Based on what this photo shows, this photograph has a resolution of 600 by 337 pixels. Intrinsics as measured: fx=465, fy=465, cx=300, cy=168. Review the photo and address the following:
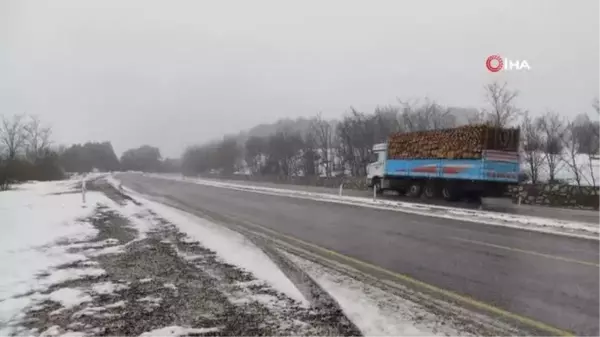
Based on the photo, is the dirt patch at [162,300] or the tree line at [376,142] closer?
the dirt patch at [162,300]

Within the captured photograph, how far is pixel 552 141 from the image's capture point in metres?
46.5

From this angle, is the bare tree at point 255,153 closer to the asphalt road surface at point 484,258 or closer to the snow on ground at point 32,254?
the snow on ground at point 32,254

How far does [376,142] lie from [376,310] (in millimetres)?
58375

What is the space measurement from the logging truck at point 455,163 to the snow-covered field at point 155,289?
47.0 ft

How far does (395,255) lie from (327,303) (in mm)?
3518

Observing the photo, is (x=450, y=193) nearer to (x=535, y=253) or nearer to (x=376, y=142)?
(x=535, y=253)

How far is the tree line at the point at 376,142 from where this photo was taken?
4247 cm

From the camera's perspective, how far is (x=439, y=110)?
69.0 meters

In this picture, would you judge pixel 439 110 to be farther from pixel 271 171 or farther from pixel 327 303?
pixel 327 303

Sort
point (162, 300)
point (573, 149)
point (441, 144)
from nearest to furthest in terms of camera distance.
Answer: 1. point (162, 300)
2. point (441, 144)
3. point (573, 149)

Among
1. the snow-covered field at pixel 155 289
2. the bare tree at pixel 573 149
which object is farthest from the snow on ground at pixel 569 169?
the snow-covered field at pixel 155 289

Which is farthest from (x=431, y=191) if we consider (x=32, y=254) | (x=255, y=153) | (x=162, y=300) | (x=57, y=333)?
(x=255, y=153)

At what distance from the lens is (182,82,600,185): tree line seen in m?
42.5

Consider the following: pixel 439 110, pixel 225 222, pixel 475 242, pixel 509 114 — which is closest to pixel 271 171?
pixel 439 110
